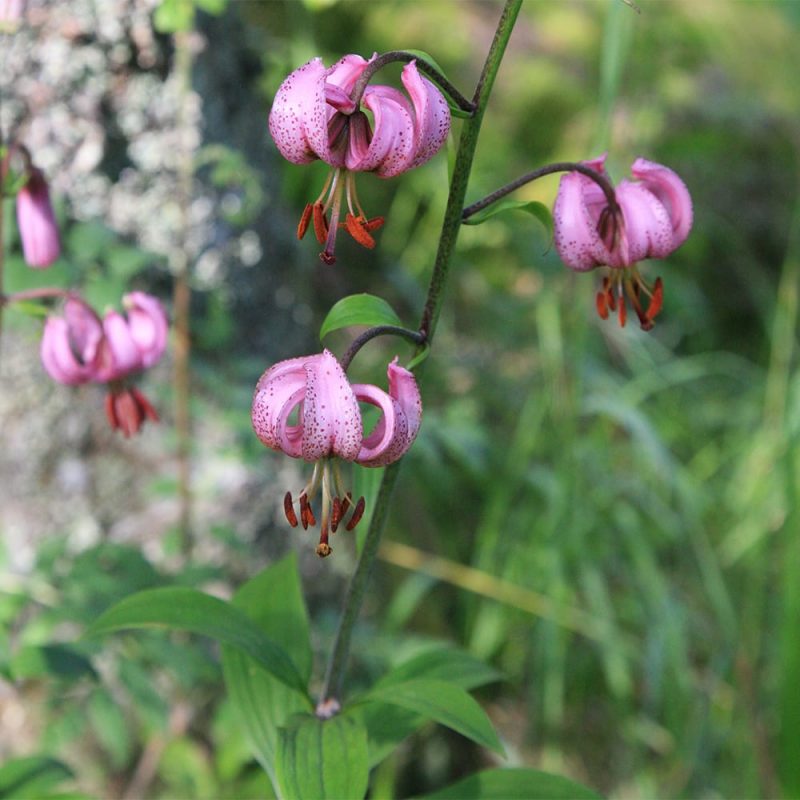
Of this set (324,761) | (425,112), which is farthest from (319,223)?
(324,761)

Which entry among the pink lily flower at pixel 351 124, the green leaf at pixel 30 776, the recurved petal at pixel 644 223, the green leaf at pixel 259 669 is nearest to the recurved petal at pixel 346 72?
the pink lily flower at pixel 351 124

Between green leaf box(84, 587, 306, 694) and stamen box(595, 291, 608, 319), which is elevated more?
stamen box(595, 291, 608, 319)

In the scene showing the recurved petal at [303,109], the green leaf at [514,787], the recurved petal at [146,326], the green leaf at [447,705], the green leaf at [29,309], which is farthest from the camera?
the recurved petal at [146,326]

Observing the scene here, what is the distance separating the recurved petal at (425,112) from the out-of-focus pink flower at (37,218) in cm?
56

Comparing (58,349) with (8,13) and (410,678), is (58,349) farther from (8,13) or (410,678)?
(410,678)

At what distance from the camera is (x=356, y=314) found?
757 millimetres

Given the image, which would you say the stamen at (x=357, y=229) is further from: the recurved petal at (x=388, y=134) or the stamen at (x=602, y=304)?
the stamen at (x=602, y=304)

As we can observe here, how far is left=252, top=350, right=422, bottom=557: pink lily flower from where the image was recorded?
27.3 inches

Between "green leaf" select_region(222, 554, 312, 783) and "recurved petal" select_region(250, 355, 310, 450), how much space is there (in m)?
0.35

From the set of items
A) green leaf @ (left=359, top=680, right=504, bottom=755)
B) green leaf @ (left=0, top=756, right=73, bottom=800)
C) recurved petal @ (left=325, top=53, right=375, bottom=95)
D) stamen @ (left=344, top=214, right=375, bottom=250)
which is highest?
recurved petal @ (left=325, top=53, right=375, bottom=95)

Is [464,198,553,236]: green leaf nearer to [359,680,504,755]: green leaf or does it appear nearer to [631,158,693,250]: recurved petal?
[631,158,693,250]: recurved petal

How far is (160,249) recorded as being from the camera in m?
1.58

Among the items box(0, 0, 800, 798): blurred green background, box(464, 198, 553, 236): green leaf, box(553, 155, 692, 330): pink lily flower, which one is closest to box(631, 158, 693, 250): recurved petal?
box(553, 155, 692, 330): pink lily flower

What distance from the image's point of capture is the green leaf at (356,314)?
29.7 inches
